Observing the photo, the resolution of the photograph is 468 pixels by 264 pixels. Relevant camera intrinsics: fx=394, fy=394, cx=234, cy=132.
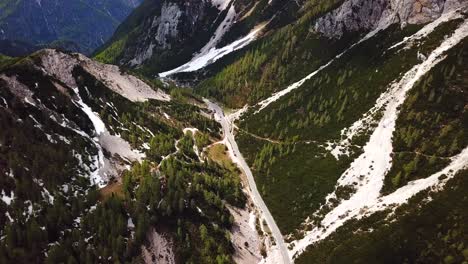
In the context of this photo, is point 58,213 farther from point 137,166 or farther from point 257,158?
point 257,158

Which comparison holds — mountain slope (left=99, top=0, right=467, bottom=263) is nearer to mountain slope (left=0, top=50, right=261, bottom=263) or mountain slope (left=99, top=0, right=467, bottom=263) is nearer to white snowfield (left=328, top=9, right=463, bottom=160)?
white snowfield (left=328, top=9, right=463, bottom=160)

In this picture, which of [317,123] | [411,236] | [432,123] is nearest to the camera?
[411,236]

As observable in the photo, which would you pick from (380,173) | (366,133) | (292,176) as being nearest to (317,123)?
(366,133)

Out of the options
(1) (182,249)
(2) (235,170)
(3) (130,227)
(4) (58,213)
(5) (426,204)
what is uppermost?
(2) (235,170)

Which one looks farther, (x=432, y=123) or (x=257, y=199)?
(x=257, y=199)

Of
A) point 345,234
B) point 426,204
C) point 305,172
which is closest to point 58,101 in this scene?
point 305,172

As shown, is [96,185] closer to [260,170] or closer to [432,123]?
[260,170]

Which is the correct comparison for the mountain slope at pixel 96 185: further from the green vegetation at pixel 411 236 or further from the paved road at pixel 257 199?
the green vegetation at pixel 411 236

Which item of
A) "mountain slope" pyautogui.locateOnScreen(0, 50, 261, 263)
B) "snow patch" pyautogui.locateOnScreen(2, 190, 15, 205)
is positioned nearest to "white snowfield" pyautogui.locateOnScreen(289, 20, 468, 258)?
"mountain slope" pyautogui.locateOnScreen(0, 50, 261, 263)
